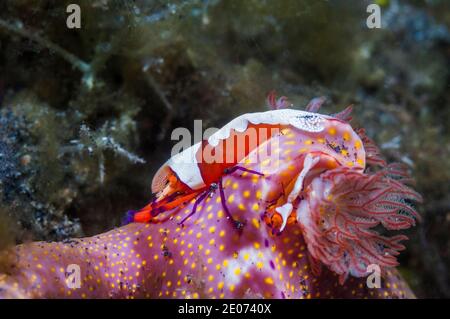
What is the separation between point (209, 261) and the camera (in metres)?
2.08

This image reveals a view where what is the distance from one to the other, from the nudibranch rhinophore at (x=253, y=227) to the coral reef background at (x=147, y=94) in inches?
20.1

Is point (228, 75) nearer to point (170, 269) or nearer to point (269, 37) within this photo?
point (269, 37)

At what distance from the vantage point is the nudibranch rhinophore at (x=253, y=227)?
2059 mm

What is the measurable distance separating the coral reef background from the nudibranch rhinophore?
51 cm

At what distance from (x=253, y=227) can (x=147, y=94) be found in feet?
6.25

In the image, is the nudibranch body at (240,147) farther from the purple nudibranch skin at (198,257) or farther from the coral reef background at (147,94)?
the coral reef background at (147,94)

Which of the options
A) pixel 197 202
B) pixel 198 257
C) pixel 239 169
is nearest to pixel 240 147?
pixel 239 169

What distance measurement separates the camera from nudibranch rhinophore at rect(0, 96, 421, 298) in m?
2.06

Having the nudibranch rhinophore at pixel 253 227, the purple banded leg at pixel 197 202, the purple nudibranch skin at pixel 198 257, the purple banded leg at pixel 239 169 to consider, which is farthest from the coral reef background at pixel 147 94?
the purple banded leg at pixel 239 169

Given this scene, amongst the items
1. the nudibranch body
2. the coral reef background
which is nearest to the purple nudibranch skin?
the nudibranch body

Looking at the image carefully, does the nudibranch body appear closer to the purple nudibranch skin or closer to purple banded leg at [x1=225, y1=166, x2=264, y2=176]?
purple banded leg at [x1=225, y1=166, x2=264, y2=176]

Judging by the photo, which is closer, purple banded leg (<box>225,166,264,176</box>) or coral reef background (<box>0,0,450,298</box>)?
purple banded leg (<box>225,166,264,176</box>)
